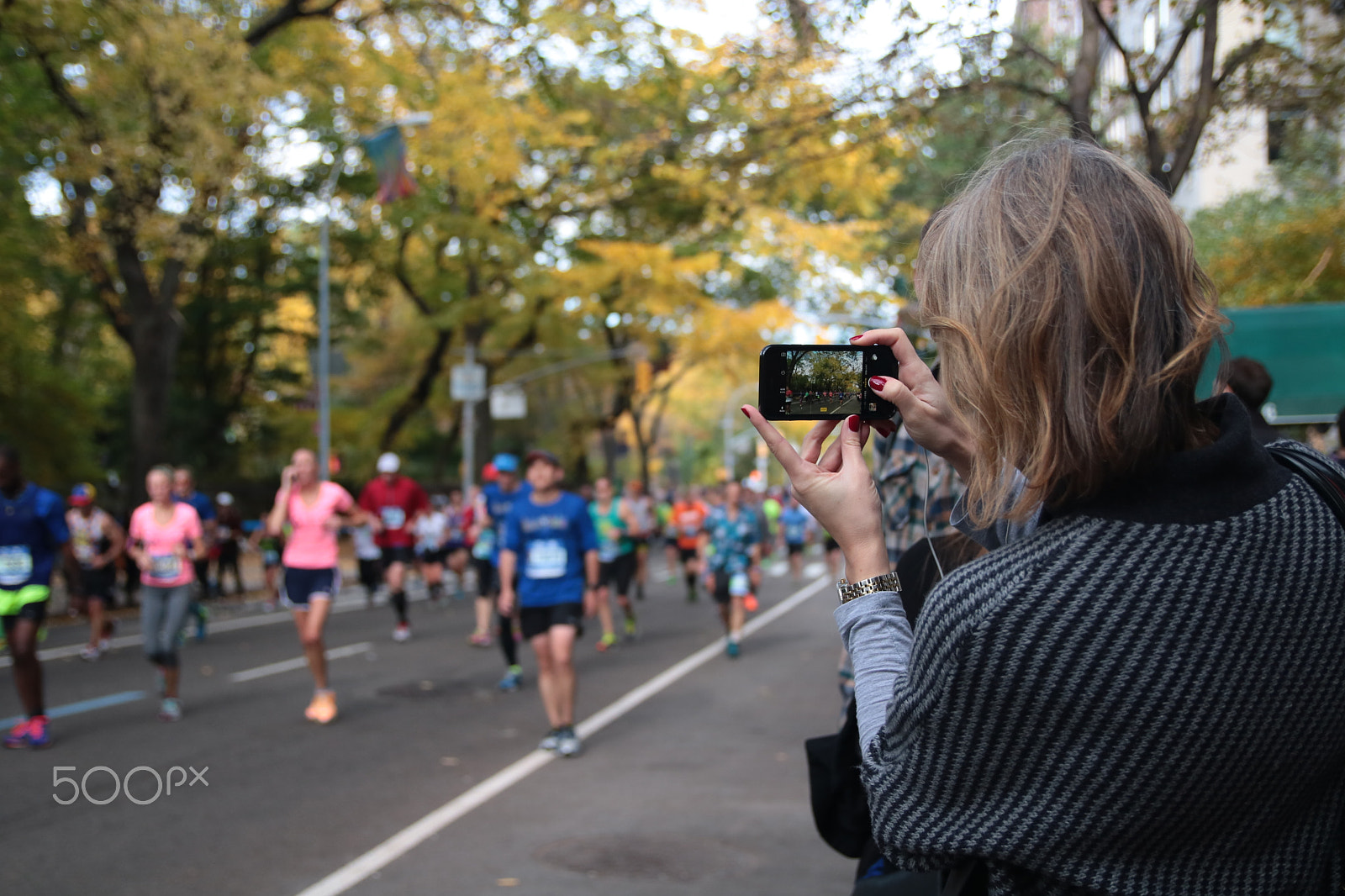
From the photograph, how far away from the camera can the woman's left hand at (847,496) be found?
1.62m

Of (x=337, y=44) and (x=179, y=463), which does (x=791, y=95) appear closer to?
(x=337, y=44)

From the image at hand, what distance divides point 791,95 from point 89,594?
9627 millimetres

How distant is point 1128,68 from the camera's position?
891 centimetres

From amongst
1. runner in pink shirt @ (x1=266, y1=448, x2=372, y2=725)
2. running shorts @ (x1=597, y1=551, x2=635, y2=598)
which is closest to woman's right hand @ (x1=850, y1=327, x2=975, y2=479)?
runner in pink shirt @ (x1=266, y1=448, x2=372, y2=725)

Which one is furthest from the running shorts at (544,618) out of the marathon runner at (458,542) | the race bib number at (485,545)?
the marathon runner at (458,542)

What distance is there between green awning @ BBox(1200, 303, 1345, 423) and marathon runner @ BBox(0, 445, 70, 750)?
10819 mm

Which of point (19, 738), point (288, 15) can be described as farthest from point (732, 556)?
point (288, 15)

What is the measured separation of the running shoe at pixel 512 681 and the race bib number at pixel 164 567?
2.90 m

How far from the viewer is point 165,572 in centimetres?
930

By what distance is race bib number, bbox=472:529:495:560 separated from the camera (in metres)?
13.6

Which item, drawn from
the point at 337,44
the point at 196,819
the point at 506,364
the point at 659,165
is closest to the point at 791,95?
the point at 659,165

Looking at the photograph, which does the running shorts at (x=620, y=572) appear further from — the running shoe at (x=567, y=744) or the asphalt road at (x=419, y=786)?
the running shoe at (x=567, y=744)

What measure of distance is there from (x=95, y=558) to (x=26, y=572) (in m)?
7.01

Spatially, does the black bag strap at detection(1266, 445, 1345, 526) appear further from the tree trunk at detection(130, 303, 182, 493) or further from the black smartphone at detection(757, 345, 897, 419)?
the tree trunk at detection(130, 303, 182, 493)
